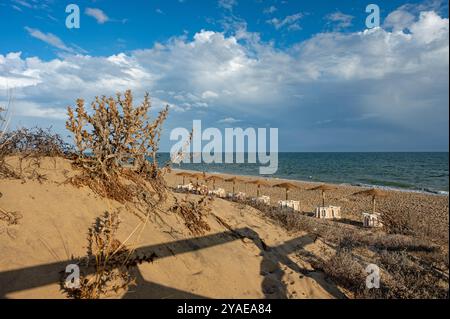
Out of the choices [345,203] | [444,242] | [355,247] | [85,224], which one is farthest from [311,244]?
[345,203]

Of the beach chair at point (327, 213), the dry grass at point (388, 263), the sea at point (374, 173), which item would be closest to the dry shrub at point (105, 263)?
the dry grass at point (388, 263)

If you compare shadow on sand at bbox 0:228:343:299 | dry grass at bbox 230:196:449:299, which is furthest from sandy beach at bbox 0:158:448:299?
→ dry grass at bbox 230:196:449:299

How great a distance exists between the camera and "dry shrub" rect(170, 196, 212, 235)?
17.4 feet

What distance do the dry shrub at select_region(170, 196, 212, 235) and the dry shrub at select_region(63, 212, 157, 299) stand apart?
3.94ft

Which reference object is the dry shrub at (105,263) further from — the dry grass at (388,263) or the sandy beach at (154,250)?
the dry grass at (388,263)

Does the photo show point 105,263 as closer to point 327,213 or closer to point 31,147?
point 31,147

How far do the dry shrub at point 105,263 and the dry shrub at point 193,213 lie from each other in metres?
1.20

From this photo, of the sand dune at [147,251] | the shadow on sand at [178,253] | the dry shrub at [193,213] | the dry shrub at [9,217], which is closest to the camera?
the shadow on sand at [178,253]

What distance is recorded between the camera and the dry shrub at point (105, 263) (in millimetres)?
3328

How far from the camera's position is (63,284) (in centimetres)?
333

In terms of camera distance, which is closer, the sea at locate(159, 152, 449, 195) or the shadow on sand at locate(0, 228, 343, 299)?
the shadow on sand at locate(0, 228, 343, 299)

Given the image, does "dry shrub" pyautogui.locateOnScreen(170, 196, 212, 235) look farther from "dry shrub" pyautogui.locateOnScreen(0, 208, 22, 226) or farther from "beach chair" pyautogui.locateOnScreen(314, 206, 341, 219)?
"beach chair" pyautogui.locateOnScreen(314, 206, 341, 219)

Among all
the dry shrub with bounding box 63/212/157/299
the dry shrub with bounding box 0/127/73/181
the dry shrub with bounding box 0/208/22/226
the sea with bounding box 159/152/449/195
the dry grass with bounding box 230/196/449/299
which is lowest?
the sea with bounding box 159/152/449/195

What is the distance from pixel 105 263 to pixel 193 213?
212cm
